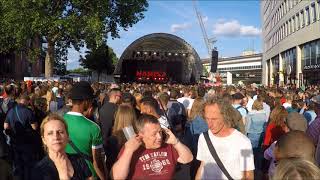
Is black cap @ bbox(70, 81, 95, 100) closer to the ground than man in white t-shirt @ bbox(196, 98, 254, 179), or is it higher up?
higher up

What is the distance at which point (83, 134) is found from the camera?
5.15 meters

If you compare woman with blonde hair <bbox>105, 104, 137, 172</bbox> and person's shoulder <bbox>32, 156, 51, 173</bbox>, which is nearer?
person's shoulder <bbox>32, 156, 51, 173</bbox>

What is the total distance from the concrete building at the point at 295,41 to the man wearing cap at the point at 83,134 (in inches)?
1530

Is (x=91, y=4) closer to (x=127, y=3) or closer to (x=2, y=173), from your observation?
(x=127, y=3)

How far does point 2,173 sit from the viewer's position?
384 cm

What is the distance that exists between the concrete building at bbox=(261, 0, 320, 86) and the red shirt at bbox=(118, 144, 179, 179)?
130 feet

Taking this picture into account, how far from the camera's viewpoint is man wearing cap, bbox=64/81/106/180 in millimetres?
5117

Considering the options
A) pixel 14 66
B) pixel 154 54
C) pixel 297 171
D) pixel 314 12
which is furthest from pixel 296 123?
pixel 14 66

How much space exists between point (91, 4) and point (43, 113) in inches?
1202

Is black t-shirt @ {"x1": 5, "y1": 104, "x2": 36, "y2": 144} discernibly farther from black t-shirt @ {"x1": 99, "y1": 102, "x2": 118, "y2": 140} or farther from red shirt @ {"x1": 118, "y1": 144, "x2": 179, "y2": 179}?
red shirt @ {"x1": 118, "y1": 144, "x2": 179, "y2": 179}

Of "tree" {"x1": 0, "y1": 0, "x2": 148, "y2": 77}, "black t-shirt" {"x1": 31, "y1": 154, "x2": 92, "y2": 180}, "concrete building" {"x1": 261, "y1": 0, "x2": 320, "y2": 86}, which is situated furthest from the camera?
"concrete building" {"x1": 261, "y1": 0, "x2": 320, "y2": 86}

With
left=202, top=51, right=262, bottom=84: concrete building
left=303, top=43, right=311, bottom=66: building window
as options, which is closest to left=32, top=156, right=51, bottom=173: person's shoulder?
left=303, top=43, right=311, bottom=66: building window

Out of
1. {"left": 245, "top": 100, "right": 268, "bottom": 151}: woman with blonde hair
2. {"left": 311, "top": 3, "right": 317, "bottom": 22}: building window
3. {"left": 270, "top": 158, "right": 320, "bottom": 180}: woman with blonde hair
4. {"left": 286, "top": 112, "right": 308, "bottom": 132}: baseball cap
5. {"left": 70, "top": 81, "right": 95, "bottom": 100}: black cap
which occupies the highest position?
{"left": 311, "top": 3, "right": 317, "bottom": 22}: building window

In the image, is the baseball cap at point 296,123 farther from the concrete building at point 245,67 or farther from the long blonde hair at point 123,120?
the concrete building at point 245,67
